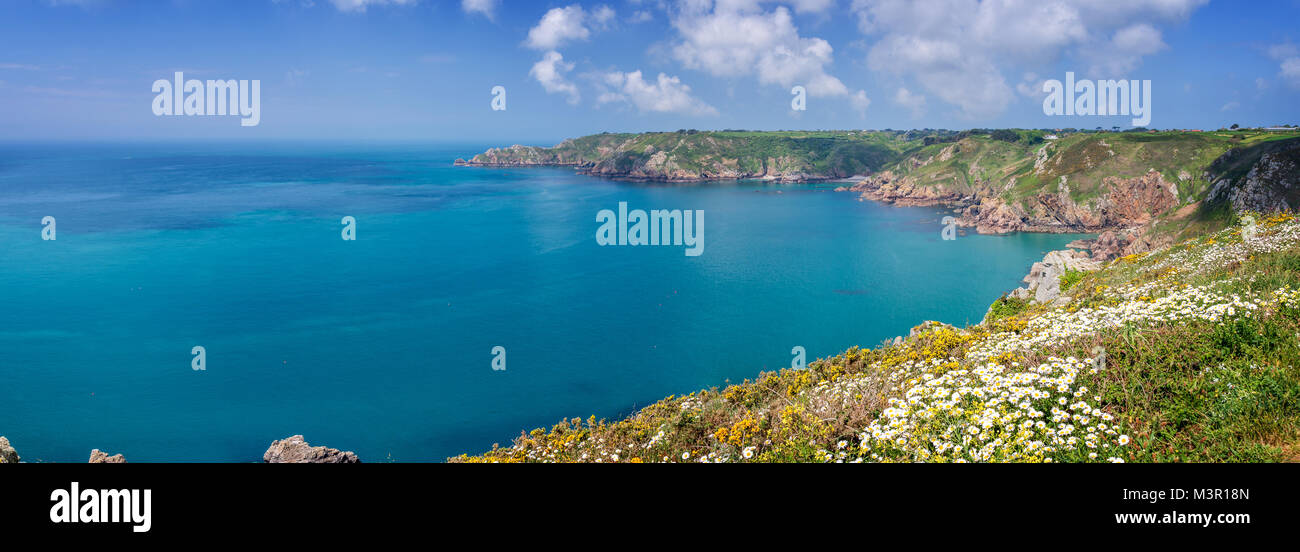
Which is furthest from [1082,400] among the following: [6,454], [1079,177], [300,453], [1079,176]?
[1079,176]

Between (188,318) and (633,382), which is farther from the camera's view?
(188,318)

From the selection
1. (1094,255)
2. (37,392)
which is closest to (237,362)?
(37,392)

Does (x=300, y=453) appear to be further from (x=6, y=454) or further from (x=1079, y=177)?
(x=1079, y=177)

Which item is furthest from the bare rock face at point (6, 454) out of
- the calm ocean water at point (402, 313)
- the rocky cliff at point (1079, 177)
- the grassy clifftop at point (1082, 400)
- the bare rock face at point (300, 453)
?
the rocky cliff at point (1079, 177)

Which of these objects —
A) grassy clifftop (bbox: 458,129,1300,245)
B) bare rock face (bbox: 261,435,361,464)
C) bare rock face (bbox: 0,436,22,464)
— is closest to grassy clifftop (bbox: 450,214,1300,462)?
bare rock face (bbox: 0,436,22,464)

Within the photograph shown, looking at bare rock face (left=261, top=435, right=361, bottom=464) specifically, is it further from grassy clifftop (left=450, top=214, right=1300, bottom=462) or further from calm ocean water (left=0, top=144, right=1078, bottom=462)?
grassy clifftop (left=450, top=214, right=1300, bottom=462)
